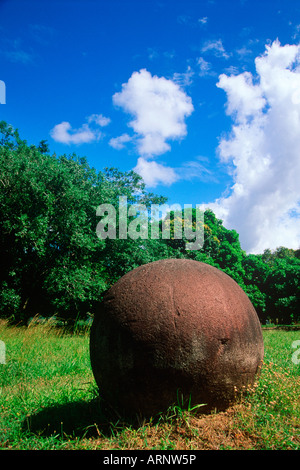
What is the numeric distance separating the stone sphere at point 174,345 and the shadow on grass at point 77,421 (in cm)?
26

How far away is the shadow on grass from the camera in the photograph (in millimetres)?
4109

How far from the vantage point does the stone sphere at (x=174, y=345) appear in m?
3.91

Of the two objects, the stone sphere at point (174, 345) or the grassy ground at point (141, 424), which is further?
the stone sphere at point (174, 345)

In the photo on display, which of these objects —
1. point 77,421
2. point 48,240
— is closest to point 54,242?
point 48,240

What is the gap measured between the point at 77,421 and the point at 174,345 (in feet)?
6.51

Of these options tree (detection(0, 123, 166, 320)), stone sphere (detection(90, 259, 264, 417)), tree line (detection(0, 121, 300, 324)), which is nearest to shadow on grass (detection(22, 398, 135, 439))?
stone sphere (detection(90, 259, 264, 417))

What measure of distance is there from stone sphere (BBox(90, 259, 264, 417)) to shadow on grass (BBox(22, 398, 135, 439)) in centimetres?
26

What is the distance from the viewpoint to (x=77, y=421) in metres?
4.49

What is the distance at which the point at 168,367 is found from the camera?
3873 millimetres

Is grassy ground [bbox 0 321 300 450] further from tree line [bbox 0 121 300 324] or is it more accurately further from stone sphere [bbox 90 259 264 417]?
tree line [bbox 0 121 300 324]

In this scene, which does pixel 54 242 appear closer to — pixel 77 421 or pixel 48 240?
pixel 48 240

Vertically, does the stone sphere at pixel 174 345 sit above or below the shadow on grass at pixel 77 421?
above

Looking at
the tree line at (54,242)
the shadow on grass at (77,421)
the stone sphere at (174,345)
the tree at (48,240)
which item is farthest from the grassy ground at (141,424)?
the tree at (48,240)

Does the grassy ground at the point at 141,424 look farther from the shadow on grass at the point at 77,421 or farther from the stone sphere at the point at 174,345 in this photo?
the stone sphere at the point at 174,345
